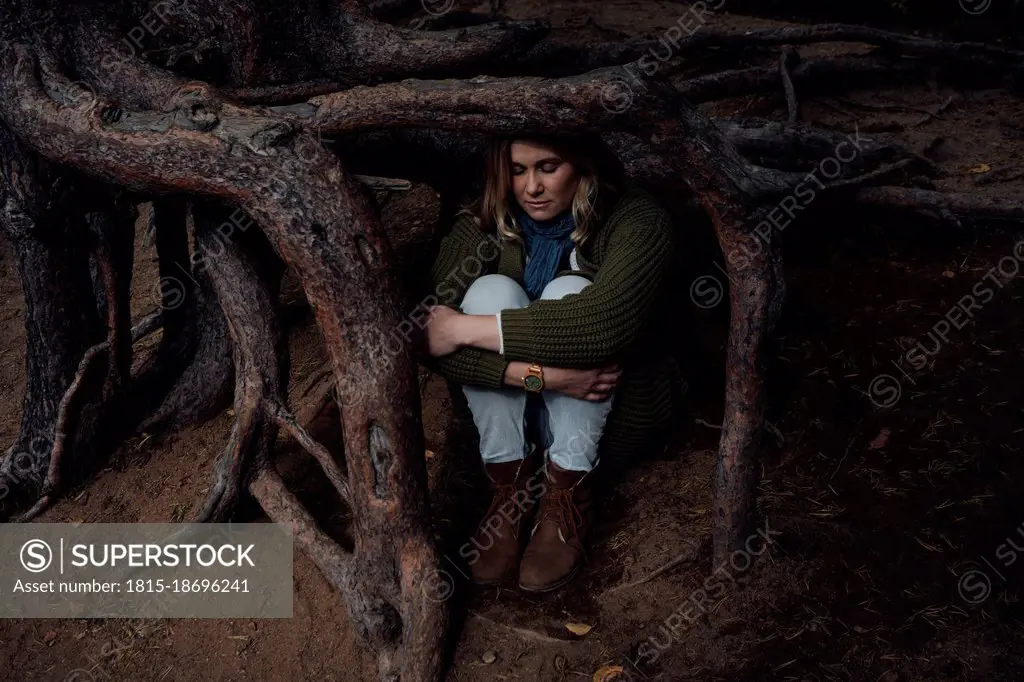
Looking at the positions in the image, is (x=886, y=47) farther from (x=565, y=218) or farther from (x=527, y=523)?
(x=527, y=523)

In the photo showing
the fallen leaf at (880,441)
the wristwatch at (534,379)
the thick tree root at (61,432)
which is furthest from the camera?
the thick tree root at (61,432)

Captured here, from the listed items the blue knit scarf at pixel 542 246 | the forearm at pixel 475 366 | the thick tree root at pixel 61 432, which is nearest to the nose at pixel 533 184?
the blue knit scarf at pixel 542 246

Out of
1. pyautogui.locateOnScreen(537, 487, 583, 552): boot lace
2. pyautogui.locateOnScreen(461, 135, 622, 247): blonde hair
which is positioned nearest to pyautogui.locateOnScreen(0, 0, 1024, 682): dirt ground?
pyautogui.locateOnScreen(537, 487, 583, 552): boot lace

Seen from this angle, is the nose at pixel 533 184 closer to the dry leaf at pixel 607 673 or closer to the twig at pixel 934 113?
the dry leaf at pixel 607 673

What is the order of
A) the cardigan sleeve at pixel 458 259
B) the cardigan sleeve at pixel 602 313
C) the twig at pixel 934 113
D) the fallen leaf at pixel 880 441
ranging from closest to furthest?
1. the cardigan sleeve at pixel 602 313
2. the cardigan sleeve at pixel 458 259
3. the fallen leaf at pixel 880 441
4. the twig at pixel 934 113

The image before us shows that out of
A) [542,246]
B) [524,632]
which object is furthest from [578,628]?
[542,246]

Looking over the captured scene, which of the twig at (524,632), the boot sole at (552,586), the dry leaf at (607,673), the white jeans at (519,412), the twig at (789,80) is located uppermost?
the twig at (789,80)

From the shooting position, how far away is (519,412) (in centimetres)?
298

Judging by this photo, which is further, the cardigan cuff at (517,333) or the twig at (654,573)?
the twig at (654,573)

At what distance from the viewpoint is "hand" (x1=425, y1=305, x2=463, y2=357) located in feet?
9.18

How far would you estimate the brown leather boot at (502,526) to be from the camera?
9.66ft

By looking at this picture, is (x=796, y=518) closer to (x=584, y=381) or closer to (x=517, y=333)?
(x=584, y=381)

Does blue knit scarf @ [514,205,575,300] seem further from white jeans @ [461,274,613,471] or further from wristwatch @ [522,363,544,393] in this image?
wristwatch @ [522,363,544,393]

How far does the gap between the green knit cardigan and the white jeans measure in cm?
9
